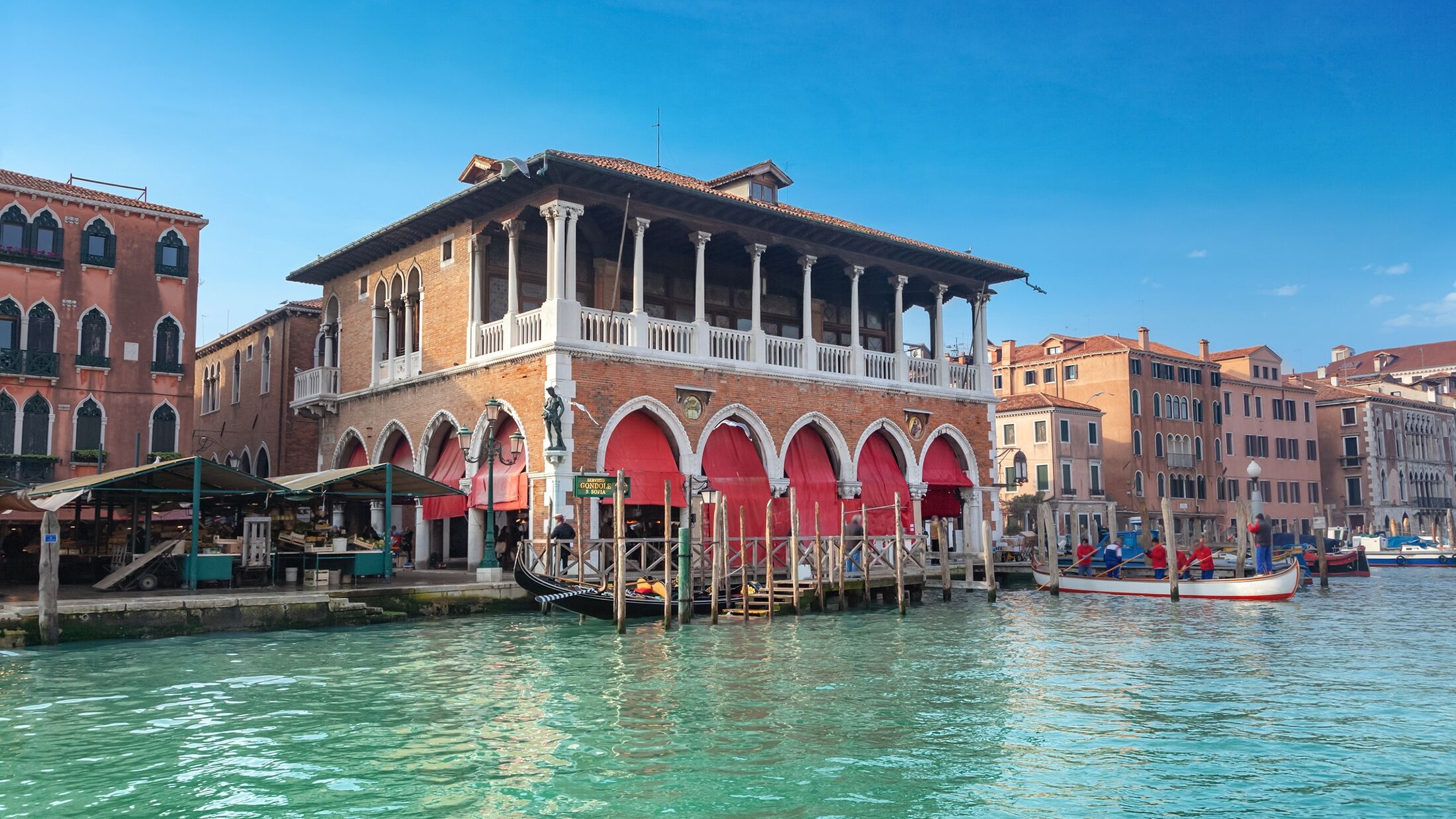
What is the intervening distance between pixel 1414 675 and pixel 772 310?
14.8 meters

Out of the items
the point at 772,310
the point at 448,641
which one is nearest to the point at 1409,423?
the point at 772,310

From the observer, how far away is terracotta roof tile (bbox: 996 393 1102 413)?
140ft

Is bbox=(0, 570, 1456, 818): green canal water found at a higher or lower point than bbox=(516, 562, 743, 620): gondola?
lower

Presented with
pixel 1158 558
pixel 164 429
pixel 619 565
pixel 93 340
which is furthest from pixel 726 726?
pixel 93 340

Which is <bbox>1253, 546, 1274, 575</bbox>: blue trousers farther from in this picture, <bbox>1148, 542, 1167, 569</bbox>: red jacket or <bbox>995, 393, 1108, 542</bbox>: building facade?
<bbox>995, 393, 1108, 542</bbox>: building facade

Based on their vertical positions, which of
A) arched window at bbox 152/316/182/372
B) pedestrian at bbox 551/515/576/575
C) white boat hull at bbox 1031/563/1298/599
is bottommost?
white boat hull at bbox 1031/563/1298/599

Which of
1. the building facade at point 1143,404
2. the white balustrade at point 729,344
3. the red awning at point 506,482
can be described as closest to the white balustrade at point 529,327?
the red awning at point 506,482

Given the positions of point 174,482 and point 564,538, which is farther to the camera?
point 564,538

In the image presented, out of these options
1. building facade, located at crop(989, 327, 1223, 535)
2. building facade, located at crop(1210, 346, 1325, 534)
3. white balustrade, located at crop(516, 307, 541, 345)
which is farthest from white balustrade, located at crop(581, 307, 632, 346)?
building facade, located at crop(1210, 346, 1325, 534)

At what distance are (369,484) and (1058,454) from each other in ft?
98.2

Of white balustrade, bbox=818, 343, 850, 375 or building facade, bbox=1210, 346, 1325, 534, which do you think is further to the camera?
building facade, bbox=1210, 346, 1325, 534

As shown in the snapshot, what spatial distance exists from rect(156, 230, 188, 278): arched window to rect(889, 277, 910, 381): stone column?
15111mm

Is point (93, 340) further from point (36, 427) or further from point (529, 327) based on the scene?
point (529, 327)

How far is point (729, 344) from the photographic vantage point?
2158 centimetres
